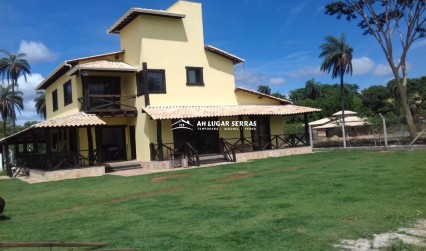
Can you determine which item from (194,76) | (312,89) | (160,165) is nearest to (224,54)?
(194,76)

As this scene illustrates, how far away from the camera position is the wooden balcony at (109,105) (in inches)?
766

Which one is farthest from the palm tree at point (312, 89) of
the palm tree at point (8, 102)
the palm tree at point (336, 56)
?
the palm tree at point (8, 102)

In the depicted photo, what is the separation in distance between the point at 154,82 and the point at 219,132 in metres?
4.59

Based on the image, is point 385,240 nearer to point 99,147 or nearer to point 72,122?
point 72,122

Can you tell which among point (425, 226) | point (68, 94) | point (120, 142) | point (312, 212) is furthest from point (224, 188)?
point (68, 94)

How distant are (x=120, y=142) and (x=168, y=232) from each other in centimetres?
1597

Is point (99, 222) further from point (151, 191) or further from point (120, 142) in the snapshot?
point (120, 142)

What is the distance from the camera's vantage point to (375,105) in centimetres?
6506

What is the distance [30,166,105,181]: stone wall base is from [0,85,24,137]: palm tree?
2995cm

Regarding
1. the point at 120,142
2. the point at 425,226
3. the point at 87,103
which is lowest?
the point at 425,226

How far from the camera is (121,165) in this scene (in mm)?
19719

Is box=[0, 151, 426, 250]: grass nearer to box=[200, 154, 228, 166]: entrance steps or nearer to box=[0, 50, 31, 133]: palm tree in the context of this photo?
box=[200, 154, 228, 166]: entrance steps

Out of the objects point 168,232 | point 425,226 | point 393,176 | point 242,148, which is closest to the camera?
point 425,226

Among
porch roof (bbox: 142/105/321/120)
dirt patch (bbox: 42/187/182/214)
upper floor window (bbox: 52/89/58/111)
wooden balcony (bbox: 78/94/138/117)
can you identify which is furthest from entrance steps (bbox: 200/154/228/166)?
upper floor window (bbox: 52/89/58/111)
